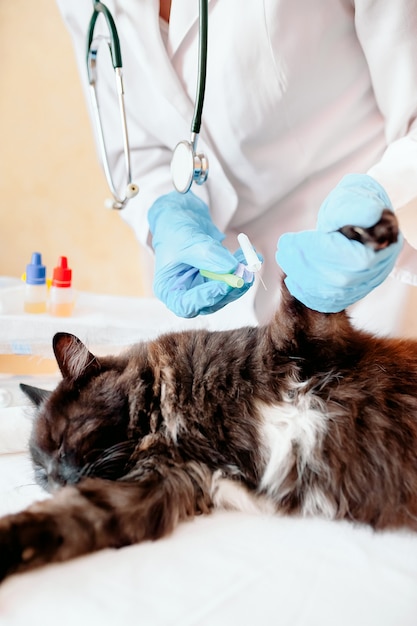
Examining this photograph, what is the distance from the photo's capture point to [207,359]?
924mm

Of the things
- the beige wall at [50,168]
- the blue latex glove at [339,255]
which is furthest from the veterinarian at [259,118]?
the beige wall at [50,168]

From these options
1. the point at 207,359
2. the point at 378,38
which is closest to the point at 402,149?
the point at 378,38

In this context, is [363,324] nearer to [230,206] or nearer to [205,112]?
[230,206]

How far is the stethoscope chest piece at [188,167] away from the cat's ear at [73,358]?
35 centimetres

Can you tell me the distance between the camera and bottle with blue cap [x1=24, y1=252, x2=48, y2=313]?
5.32 ft

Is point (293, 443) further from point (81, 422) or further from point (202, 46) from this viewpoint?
point (202, 46)

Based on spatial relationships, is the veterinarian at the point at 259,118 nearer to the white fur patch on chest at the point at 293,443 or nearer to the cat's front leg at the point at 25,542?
the white fur patch on chest at the point at 293,443

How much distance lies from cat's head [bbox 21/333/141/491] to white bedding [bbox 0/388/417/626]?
0.61 feet

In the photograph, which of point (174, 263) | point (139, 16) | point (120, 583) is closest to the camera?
point (120, 583)

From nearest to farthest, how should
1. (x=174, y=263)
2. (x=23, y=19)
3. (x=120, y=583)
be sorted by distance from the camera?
(x=120, y=583) → (x=174, y=263) → (x=23, y=19)

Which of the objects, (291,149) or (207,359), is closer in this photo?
(207,359)

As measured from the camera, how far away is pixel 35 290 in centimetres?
163

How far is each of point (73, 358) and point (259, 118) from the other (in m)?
0.67

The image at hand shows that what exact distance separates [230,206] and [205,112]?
9.0 inches
